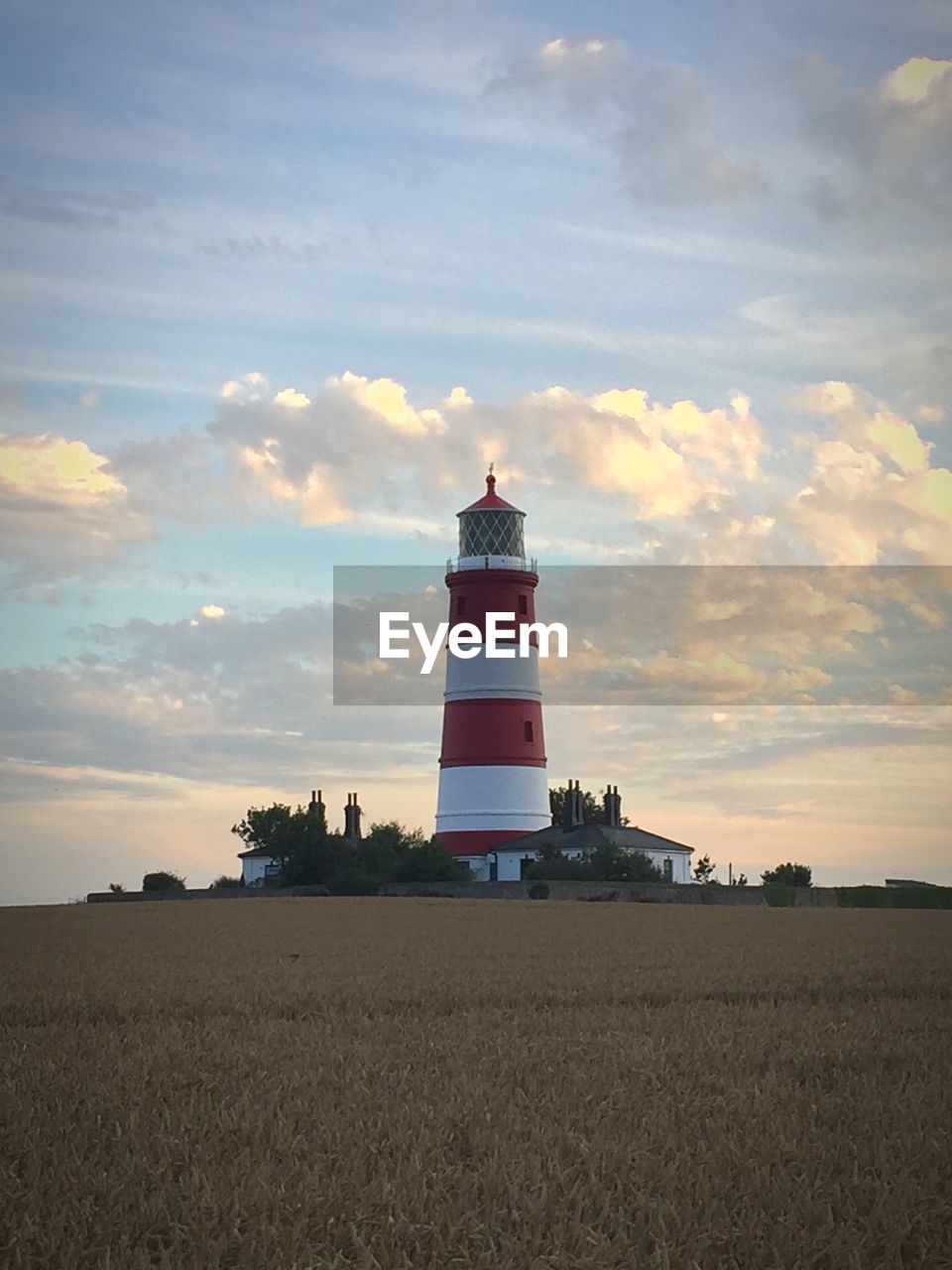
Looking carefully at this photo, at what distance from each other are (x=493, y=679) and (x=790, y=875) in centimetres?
2053

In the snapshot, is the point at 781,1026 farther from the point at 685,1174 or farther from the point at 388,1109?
the point at 685,1174

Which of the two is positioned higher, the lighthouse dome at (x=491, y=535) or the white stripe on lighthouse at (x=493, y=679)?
the lighthouse dome at (x=491, y=535)

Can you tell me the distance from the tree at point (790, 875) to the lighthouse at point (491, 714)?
14343 millimetres

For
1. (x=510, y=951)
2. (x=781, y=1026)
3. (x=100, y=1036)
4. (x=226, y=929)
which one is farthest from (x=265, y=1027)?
(x=226, y=929)

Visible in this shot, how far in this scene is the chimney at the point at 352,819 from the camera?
7388 centimetres

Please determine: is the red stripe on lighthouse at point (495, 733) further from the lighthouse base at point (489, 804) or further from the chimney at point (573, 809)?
the chimney at point (573, 809)

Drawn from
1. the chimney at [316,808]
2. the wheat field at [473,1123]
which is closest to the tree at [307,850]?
the chimney at [316,808]

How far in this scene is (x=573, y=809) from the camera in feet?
257

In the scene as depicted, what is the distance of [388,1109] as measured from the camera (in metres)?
8.62

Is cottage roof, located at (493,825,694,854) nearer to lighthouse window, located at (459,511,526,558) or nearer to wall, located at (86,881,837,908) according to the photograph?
wall, located at (86,881,837,908)

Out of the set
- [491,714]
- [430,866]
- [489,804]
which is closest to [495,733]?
[491,714]

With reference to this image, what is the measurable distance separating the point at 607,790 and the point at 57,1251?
75.5 metres

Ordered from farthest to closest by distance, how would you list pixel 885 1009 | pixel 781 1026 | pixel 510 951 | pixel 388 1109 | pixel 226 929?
pixel 226 929 < pixel 510 951 < pixel 885 1009 < pixel 781 1026 < pixel 388 1109

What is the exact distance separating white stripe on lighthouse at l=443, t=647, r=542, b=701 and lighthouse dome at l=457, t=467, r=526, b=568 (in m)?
4.33
